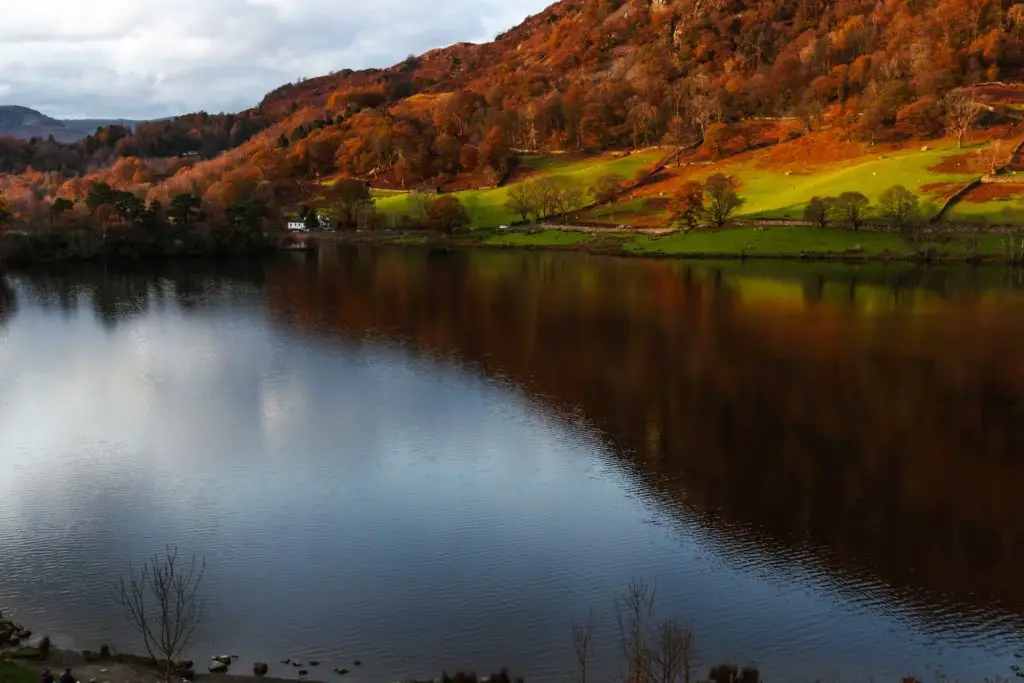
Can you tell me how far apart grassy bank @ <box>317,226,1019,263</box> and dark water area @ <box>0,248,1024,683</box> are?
2625 cm

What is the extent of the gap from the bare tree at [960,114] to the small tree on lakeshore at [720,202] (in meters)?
29.5

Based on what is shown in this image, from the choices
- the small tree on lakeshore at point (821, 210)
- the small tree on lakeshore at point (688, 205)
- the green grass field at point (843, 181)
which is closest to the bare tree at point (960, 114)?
the green grass field at point (843, 181)

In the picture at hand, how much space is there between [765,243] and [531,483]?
219 ft

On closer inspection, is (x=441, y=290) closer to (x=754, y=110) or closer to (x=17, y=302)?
(x=17, y=302)

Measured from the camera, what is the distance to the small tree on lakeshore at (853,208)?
85.8m

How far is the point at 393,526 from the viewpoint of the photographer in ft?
78.7

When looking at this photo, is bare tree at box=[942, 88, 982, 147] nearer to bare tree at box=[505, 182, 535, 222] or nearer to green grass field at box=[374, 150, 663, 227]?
green grass field at box=[374, 150, 663, 227]

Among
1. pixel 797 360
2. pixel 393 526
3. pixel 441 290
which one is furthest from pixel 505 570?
pixel 441 290

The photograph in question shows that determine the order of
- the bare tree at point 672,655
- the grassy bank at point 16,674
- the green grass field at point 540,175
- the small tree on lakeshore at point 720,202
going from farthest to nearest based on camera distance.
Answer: the green grass field at point 540,175
the small tree on lakeshore at point 720,202
the grassy bank at point 16,674
the bare tree at point 672,655

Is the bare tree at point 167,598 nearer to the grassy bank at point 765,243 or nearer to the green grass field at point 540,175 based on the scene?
the grassy bank at point 765,243

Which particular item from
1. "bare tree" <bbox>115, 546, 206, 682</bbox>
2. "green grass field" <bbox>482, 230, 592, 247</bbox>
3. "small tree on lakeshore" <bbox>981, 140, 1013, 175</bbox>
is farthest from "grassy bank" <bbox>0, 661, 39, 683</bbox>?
"small tree on lakeshore" <bbox>981, 140, 1013, 175</bbox>

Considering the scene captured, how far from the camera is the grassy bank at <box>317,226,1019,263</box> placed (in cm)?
7975

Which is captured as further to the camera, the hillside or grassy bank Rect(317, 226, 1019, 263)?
the hillside

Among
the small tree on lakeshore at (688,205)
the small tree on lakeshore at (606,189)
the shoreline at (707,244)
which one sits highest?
the small tree on lakeshore at (606,189)
